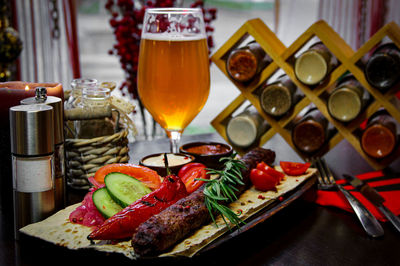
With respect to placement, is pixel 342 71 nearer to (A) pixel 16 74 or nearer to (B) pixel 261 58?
(B) pixel 261 58

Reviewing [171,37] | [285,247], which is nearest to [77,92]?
[171,37]

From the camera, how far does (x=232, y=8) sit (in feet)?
22.5

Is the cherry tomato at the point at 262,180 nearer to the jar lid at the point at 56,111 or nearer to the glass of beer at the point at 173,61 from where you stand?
the glass of beer at the point at 173,61

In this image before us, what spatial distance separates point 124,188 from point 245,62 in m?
0.84

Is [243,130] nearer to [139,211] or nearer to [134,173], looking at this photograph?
[134,173]

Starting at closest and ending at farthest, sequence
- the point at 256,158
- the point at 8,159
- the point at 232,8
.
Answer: the point at 8,159, the point at 256,158, the point at 232,8

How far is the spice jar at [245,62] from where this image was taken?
1.69m

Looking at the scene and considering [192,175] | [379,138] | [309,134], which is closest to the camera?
[192,175]

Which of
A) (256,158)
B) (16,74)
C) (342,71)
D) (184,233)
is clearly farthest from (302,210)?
(16,74)

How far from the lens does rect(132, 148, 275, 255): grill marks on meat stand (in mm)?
808

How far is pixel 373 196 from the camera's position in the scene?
1237 millimetres

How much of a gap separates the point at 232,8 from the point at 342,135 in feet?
18.3

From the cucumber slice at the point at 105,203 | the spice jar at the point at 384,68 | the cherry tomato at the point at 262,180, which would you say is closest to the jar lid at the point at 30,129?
the cucumber slice at the point at 105,203

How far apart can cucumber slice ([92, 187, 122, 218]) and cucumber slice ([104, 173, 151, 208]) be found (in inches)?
0.4
